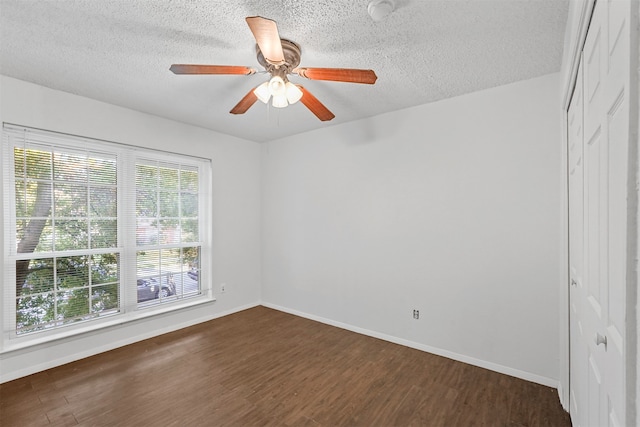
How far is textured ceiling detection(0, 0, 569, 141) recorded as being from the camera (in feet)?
5.39

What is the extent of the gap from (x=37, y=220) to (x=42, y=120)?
92 cm

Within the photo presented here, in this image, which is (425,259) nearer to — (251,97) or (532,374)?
(532,374)

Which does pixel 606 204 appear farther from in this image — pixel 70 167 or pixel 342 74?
pixel 70 167

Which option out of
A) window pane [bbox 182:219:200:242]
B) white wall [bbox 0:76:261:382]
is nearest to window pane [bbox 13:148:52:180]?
white wall [bbox 0:76:261:382]

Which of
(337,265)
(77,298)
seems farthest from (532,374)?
(77,298)

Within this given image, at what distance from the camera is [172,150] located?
3527 millimetres

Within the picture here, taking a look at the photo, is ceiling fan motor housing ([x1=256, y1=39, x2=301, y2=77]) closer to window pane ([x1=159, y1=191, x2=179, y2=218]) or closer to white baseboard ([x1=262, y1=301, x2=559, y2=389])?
window pane ([x1=159, y1=191, x2=179, y2=218])

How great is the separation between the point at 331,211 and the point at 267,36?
250cm

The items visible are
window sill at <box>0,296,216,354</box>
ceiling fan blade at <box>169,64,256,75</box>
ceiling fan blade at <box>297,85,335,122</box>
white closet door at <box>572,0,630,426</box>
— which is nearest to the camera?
white closet door at <box>572,0,630,426</box>

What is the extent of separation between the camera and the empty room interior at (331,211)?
1.56 metres

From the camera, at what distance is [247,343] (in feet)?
10.3

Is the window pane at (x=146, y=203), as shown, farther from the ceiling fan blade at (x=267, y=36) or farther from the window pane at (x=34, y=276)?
the ceiling fan blade at (x=267, y=36)

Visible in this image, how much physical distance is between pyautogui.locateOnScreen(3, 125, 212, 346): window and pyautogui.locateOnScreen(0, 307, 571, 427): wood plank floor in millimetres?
560

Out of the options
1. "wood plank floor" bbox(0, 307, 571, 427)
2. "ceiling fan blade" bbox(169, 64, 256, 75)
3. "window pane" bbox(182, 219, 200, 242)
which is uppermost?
"ceiling fan blade" bbox(169, 64, 256, 75)
